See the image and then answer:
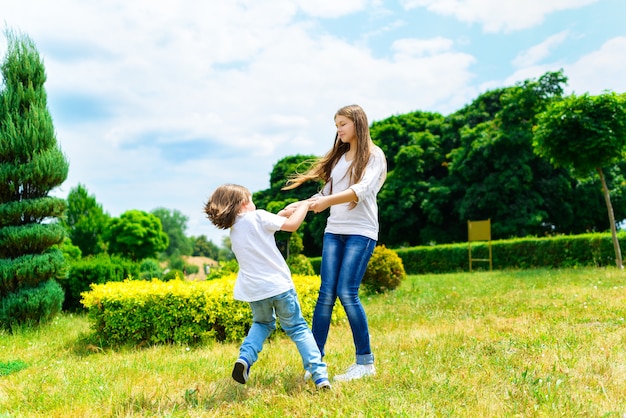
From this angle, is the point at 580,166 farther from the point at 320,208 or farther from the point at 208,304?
the point at 320,208

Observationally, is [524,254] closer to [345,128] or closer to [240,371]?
[345,128]

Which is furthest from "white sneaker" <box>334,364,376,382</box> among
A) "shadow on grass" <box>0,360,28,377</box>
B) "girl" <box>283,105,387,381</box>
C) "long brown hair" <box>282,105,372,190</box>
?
"shadow on grass" <box>0,360,28,377</box>

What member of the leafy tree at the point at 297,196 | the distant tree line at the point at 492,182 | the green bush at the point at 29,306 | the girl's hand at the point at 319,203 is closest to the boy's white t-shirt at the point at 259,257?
the girl's hand at the point at 319,203

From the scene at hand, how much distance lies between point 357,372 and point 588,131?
474 inches

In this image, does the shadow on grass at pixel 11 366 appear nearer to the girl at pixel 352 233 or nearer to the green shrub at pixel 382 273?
the girl at pixel 352 233

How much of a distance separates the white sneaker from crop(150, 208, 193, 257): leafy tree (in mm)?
76989

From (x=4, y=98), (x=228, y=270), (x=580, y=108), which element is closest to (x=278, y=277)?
(x=228, y=270)

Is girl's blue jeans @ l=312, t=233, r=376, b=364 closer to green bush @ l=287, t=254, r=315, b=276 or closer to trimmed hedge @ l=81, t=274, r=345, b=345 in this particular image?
trimmed hedge @ l=81, t=274, r=345, b=345

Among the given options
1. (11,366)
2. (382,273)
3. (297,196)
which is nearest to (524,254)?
(382,273)

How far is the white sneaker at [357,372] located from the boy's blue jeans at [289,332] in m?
0.32

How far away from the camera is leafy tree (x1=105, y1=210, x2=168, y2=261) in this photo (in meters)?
38.2

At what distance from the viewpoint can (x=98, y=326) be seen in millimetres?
7000

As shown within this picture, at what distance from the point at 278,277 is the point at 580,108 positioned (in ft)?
41.5

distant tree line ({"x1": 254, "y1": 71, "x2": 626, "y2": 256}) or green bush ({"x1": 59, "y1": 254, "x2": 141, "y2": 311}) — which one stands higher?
distant tree line ({"x1": 254, "y1": 71, "x2": 626, "y2": 256})
